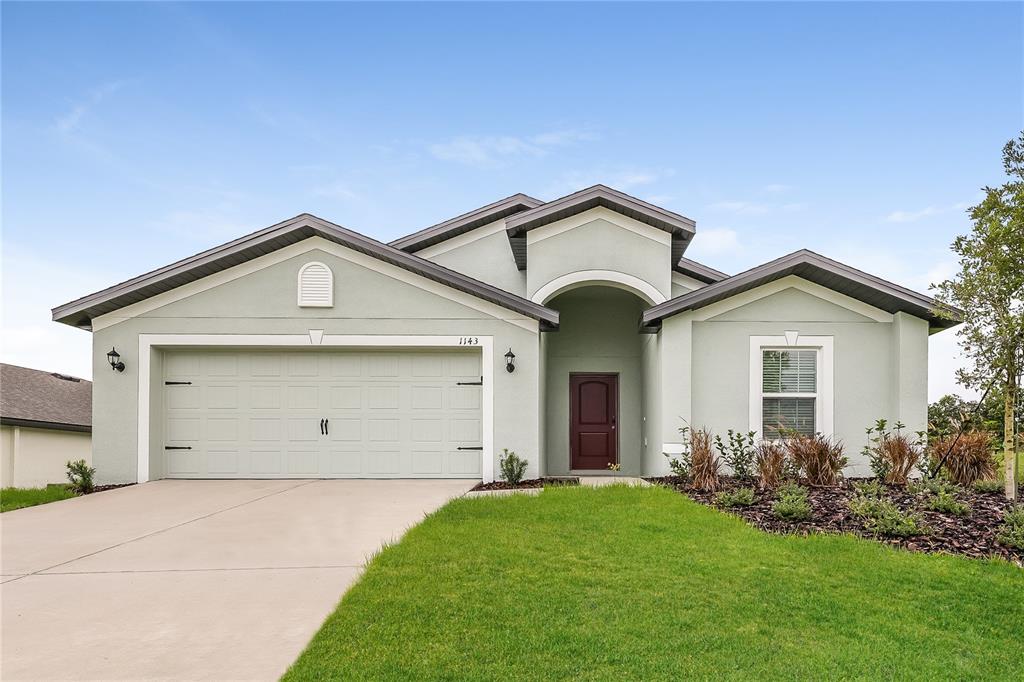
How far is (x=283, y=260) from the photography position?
1242 cm

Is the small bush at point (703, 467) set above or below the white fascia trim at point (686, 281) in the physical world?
below

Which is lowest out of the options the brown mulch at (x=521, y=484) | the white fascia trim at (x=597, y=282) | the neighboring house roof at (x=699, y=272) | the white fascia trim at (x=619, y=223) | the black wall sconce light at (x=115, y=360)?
the brown mulch at (x=521, y=484)

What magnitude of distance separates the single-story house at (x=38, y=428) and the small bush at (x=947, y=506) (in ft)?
67.6

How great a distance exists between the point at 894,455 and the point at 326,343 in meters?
9.63

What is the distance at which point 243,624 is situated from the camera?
493 centimetres

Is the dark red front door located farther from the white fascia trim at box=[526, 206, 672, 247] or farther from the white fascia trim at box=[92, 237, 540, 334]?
the white fascia trim at box=[92, 237, 540, 334]

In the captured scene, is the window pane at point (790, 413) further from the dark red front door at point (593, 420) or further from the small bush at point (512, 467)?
the small bush at point (512, 467)

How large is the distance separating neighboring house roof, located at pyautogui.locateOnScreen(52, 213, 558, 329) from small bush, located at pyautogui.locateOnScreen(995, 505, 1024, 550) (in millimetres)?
6945

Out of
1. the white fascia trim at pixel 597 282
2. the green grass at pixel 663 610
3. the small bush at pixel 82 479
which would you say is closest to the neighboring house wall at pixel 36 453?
the small bush at pixel 82 479

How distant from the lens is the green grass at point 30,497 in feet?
33.5

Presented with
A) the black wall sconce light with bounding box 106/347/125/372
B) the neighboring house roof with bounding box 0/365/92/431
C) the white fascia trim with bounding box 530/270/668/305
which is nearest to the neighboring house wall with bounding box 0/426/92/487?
the neighboring house roof with bounding box 0/365/92/431

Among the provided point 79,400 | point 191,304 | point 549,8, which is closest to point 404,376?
point 191,304

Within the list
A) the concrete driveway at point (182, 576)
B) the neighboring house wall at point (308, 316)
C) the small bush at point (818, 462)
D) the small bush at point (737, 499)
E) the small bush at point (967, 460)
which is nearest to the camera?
A: the concrete driveway at point (182, 576)

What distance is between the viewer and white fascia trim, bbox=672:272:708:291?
15472mm
